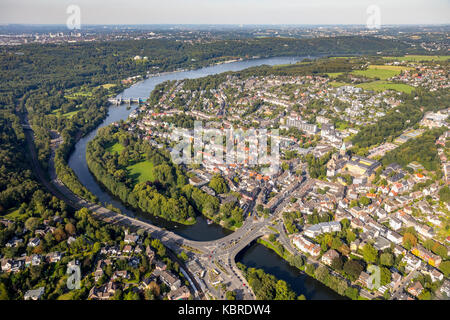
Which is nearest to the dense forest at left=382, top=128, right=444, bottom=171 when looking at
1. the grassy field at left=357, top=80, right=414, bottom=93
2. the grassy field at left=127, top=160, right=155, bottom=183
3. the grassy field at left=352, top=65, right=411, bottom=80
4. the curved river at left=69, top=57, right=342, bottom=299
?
the curved river at left=69, top=57, right=342, bottom=299

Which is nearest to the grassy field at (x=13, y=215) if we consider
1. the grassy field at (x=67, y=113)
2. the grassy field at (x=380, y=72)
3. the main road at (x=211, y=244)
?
the main road at (x=211, y=244)

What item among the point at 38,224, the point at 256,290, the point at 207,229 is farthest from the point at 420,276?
the point at 38,224

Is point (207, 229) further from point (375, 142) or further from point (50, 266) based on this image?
point (375, 142)

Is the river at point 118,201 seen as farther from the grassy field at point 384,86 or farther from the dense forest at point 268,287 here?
the grassy field at point 384,86

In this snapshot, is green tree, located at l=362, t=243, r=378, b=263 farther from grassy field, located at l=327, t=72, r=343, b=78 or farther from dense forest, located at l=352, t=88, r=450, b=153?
grassy field, located at l=327, t=72, r=343, b=78

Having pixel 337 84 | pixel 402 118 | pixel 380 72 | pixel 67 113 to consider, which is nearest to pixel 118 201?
pixel 67 113

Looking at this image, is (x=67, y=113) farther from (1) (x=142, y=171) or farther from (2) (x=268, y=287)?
(2) (x=268, y=287)
